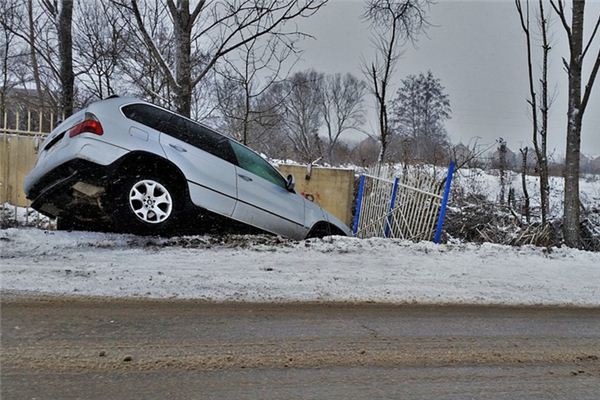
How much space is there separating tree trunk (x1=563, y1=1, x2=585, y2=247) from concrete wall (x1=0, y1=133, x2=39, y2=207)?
33.5ft

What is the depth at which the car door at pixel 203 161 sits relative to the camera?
576 centimetres

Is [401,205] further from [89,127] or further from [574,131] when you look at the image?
[89,127]

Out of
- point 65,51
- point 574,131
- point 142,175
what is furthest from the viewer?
point 65,51

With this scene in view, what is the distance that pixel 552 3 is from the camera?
8516 mm

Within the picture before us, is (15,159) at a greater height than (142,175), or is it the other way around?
(15,159)

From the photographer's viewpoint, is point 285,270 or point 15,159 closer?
point 285,270

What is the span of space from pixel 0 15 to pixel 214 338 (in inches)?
448

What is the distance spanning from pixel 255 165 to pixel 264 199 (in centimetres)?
54

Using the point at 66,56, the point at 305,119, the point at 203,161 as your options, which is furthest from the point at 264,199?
the point at 305,119

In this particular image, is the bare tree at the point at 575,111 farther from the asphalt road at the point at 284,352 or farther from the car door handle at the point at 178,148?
the car door handle at the point at 178,148

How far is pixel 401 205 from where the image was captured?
834cm

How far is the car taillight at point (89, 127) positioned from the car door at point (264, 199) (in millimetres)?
1846

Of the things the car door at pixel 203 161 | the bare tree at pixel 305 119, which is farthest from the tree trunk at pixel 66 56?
the bare tree at pixel 305 119

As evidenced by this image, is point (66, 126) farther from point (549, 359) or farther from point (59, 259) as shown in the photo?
point (549, 359)
